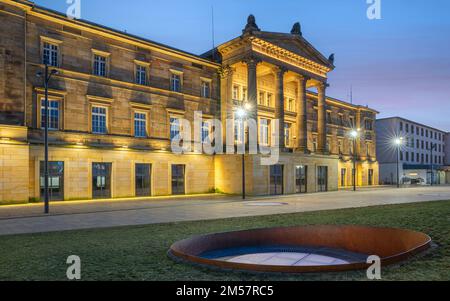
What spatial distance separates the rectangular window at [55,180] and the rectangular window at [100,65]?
28.0 ft

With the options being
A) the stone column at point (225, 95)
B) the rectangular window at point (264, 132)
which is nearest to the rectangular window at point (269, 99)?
the rectangular window at point (264, 132)

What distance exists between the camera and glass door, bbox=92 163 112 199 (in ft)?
93.9

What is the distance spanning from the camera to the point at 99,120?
2912 centimetres

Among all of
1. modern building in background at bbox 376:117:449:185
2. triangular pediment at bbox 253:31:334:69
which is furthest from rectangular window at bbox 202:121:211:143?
modern building in background at bbox 376:117:449:185

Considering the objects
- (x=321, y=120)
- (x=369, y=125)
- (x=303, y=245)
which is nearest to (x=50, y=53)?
(x=303, y=245)

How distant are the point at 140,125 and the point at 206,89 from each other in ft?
30.6

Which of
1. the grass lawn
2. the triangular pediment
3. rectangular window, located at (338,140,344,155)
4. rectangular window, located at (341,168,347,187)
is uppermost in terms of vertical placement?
the triangular pediment

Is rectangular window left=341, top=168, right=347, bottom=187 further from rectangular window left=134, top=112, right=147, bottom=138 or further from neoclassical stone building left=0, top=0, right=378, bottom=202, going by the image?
rectangular window left=134, top=112, right=147, bottom=138

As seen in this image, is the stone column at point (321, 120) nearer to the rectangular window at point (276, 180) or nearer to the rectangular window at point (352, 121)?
the rectangular window at point (276, 180)

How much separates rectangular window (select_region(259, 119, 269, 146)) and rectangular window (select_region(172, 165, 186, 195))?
Answer: 10672 mm

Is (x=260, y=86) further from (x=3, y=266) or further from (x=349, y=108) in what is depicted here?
(x=3, y=266)

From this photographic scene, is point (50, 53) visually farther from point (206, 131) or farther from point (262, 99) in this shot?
point (262, 99)

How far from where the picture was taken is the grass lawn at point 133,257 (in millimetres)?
6082
